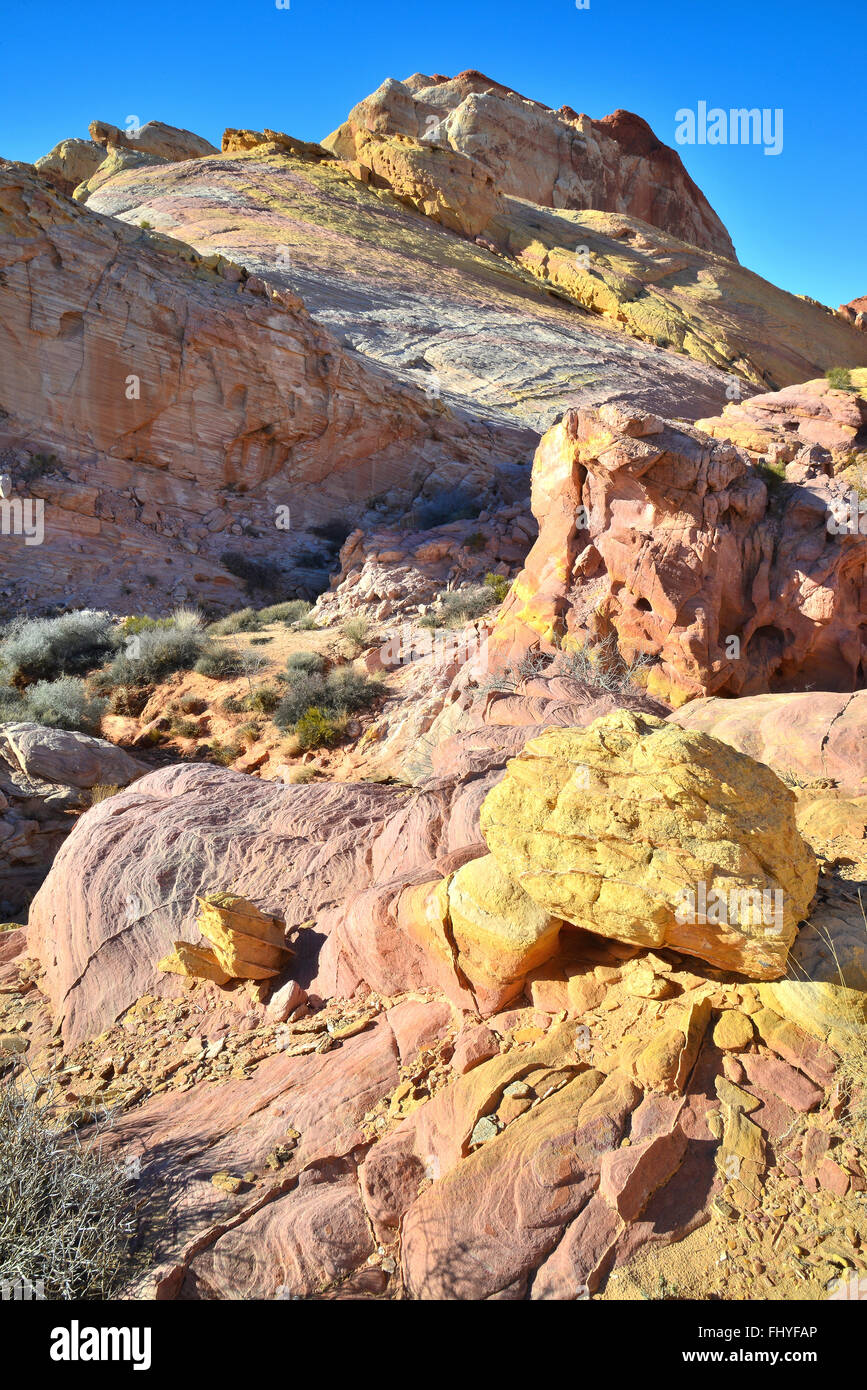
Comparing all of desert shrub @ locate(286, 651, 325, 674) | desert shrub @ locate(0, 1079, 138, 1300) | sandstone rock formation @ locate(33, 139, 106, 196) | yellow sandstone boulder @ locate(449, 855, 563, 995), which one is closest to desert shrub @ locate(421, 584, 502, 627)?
desert shrub @ locate(286, 651, 325, 674)

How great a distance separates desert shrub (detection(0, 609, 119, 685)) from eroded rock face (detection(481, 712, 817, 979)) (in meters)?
11.4

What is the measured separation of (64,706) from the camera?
11180 mm

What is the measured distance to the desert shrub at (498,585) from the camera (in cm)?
1375

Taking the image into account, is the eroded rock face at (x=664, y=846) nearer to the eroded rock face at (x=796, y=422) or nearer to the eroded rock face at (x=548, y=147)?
the eroded rock face at (x=796, y=422)

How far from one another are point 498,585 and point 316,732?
5436 mm

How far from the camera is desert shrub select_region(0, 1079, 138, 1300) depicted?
9.16ft

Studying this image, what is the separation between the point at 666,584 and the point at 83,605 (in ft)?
39.2

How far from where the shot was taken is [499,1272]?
263 centimetres

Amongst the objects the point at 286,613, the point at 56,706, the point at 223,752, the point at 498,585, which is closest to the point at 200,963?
the point at 223,752

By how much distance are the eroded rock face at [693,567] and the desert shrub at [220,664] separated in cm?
494

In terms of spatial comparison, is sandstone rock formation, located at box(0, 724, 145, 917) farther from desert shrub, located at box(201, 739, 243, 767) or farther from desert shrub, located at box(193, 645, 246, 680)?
desert shrub, located at box(193, 645, 246, 680)

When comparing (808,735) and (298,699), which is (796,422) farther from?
(298,699)

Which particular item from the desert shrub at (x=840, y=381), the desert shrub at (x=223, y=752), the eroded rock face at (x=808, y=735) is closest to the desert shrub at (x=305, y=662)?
the desert shrub at (x=223, y=752)
